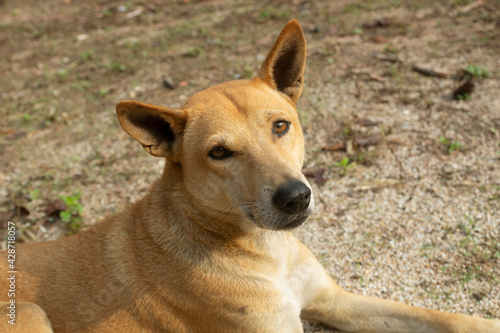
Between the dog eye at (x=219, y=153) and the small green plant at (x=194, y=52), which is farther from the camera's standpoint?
the small green plant at (x=194, y=52)

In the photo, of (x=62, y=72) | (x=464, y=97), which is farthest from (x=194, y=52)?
(x=464, y=97)

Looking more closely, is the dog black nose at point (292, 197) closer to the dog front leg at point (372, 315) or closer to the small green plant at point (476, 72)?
the dog front leg at point (372, 315)

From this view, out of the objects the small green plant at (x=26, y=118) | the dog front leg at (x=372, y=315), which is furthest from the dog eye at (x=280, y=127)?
the small green plant at (x=26, y=118)

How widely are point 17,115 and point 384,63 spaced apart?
6.41 metres

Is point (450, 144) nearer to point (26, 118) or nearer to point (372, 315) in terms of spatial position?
point (372, 315)

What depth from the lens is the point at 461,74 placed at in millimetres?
5961

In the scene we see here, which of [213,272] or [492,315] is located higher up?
[213,272]

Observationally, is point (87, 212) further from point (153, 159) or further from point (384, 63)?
point (384, 63)

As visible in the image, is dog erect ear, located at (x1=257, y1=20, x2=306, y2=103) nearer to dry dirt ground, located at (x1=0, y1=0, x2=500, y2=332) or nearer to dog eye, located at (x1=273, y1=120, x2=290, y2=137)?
dog eye, located at (x1=273, y1=120, x2=290, y2=137)

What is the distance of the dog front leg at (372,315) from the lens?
10.1 ft

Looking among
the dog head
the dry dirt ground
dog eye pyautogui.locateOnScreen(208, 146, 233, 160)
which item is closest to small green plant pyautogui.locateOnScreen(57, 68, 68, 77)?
the dry dirt ground

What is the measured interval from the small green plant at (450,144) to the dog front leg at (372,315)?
2.25m

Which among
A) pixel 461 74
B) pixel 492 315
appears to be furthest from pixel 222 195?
pixel 461 74

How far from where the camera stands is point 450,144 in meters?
4.89
